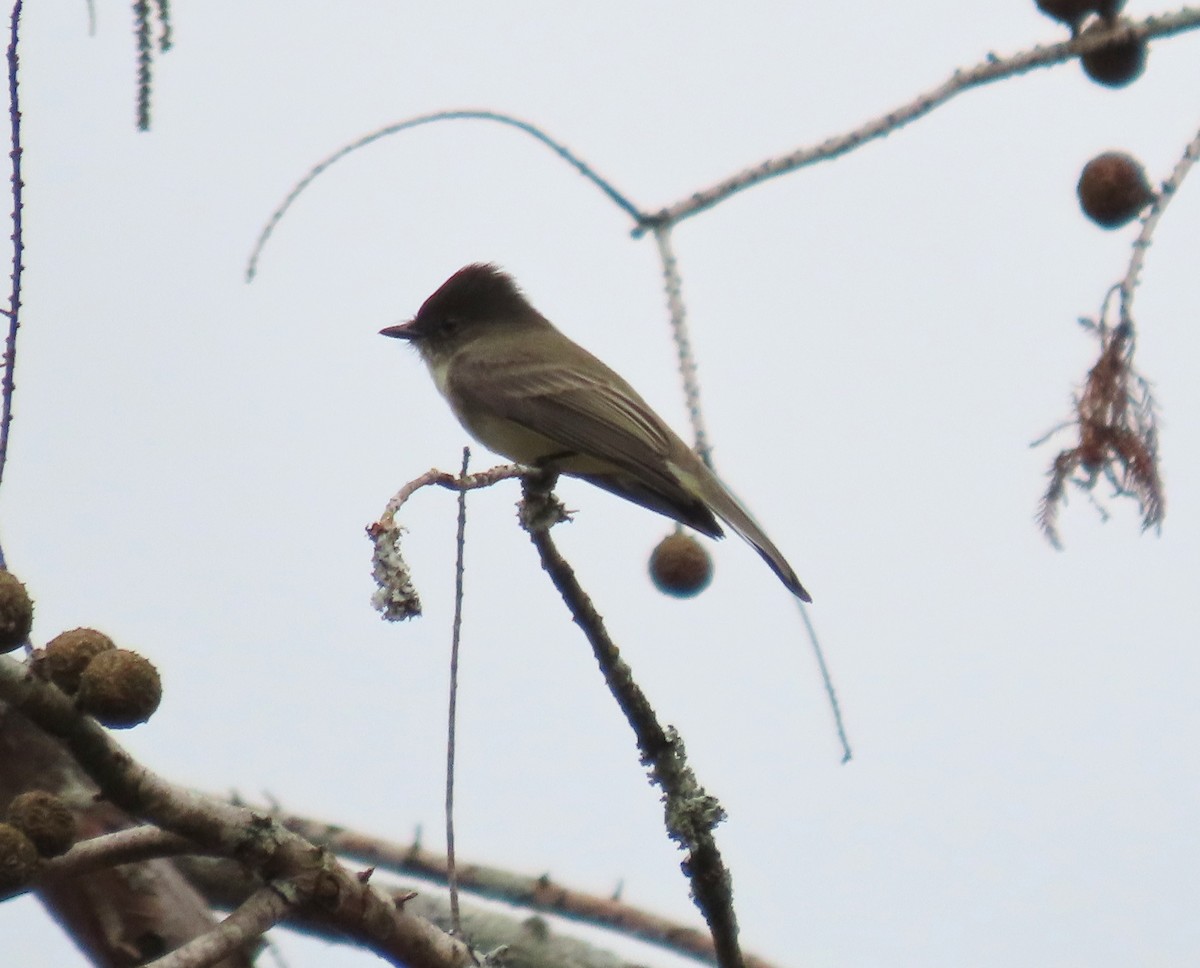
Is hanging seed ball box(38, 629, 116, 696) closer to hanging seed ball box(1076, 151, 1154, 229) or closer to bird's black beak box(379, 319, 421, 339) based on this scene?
hanging seed ball box(1076, 151, 1154, 229)

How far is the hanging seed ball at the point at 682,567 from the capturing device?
3166mm

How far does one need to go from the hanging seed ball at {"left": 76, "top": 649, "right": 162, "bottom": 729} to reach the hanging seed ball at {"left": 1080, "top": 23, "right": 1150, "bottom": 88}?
4.83 ft

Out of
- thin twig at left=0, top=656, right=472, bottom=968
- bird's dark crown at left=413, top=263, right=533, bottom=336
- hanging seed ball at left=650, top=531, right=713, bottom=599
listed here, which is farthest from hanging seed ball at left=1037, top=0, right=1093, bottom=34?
bird's dark crown at left=413, top=263, right=533, bottom=336

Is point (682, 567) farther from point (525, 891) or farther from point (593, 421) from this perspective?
point (593, 421)

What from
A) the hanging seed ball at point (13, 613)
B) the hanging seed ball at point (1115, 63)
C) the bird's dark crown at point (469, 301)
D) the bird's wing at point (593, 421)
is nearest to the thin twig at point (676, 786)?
the hanging seed ball at point (13, 613)

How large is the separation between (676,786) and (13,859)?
3.28ft

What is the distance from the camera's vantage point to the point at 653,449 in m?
4.62

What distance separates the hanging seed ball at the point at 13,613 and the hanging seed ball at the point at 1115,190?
149 cm

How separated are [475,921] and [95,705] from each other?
202 cm

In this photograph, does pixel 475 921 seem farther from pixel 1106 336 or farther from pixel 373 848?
pixel 1106 336

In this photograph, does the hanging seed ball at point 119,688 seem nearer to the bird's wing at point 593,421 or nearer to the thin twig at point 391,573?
the thin twig at point 391,573

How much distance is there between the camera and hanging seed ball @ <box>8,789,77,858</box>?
1608 mm

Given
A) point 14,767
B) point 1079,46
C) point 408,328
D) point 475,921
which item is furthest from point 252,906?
point 408,328

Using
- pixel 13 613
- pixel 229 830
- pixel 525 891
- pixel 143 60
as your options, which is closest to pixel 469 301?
pixel 525 891
